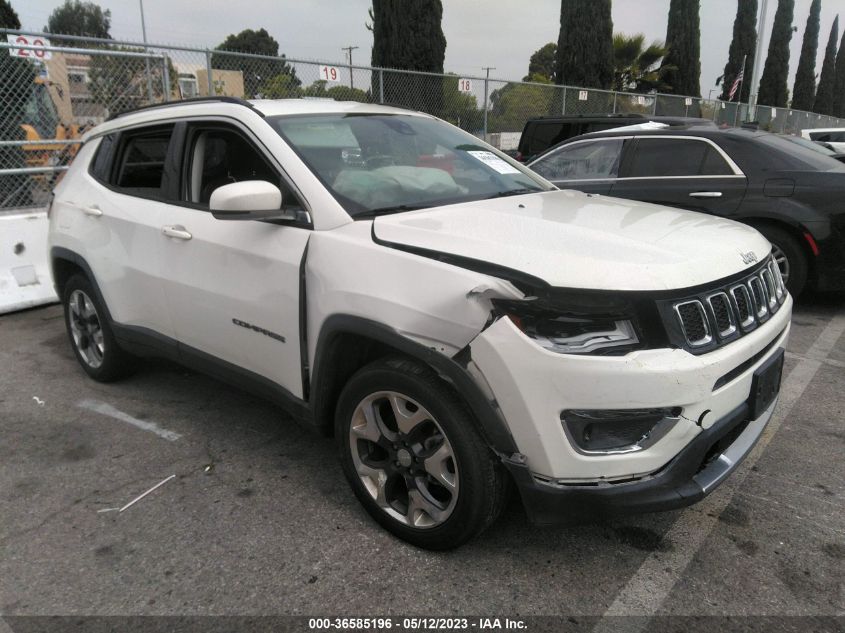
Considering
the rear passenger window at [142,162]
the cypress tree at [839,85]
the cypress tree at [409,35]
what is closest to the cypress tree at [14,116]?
the rear passenger window at [142,162]

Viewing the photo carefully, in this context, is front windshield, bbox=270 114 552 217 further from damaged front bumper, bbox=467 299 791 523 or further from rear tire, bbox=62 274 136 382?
rear tire, bbox=62 274 136 382

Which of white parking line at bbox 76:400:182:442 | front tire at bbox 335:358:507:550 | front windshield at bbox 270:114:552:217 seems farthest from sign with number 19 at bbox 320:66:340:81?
front tire at bbox 335:358:507:550

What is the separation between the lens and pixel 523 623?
86.7 inches

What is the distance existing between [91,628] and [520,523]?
1653 mm

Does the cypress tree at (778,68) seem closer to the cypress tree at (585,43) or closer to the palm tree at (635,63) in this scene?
the palm tree at (635,63)

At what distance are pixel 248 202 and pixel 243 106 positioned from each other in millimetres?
764

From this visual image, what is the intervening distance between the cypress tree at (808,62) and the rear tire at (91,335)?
52.8m

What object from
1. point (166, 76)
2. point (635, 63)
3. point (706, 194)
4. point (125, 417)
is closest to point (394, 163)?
point (125, 417)

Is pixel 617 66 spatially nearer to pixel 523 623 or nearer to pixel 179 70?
pixel 179 70

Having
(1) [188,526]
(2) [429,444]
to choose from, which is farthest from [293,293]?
(1) [188,526]

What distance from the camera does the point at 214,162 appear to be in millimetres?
3398

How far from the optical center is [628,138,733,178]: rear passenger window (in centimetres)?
598

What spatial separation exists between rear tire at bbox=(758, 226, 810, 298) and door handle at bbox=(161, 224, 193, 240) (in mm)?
4800

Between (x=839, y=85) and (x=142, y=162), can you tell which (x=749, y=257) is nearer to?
(x=142, y=162)
